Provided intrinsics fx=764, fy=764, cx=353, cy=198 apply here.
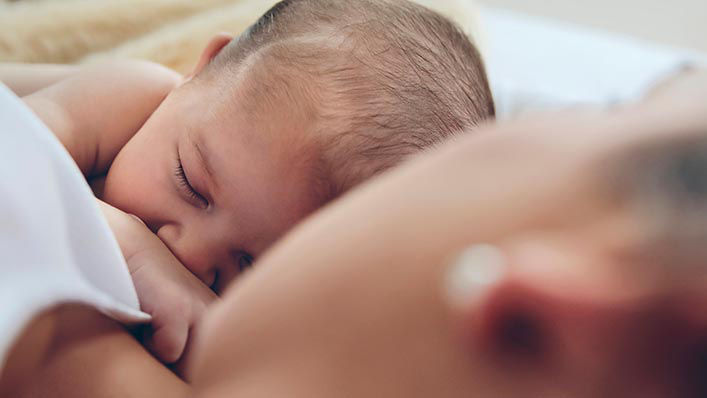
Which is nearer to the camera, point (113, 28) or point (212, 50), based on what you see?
point (212, 50)

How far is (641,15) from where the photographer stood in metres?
2.24

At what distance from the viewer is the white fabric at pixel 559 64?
4.55 feet

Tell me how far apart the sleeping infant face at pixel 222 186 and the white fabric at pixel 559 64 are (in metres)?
0.79

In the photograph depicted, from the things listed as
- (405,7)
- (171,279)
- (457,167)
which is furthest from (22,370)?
(405,7)

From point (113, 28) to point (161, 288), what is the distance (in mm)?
649

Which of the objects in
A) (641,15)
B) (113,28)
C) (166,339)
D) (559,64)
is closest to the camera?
(166,339)

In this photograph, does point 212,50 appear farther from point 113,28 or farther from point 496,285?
point 496,285

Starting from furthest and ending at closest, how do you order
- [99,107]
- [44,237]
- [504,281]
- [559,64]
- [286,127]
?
[559,64] → [99,107] → [286,127] → [44,237] → [504,281]

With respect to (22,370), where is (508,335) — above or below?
above

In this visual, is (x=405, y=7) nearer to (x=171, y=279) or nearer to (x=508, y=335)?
(x=171, y=279)

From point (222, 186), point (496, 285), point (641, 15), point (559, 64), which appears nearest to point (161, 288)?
point (222, 186)

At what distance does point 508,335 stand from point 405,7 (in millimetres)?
561

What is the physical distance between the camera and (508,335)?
0.62 feet

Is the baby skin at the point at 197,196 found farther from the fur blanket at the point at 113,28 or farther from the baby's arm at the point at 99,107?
the fur blanket at the point at 113,28
